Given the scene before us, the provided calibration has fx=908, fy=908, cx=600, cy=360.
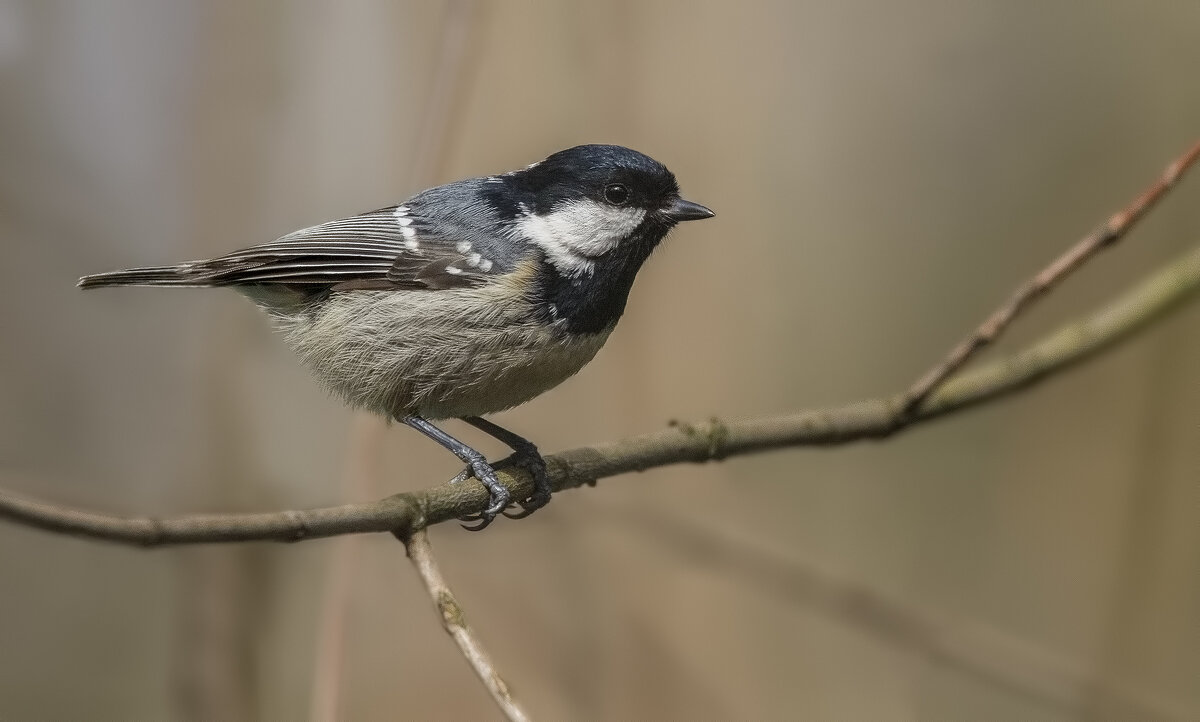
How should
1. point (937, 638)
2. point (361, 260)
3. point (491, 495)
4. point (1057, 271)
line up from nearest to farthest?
point (1057, 271) → point (491, 495) → point (361, 260) → point (937, 638)

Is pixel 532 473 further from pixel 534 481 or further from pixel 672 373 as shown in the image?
pixel 672 373

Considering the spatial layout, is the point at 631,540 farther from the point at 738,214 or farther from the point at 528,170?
the point at 528,170

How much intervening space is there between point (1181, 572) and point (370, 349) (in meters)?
2.74

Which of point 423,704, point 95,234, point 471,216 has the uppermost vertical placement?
point 471,216

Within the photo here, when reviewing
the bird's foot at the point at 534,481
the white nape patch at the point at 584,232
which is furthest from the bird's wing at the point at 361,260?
the bird's foot at the point at 534,481

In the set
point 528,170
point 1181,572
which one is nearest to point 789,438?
point 528,170

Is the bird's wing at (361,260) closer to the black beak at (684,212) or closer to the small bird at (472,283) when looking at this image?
the small bird at (472,283)

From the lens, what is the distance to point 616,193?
6.00 feet

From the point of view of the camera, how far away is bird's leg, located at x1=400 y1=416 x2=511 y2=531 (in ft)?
5.64

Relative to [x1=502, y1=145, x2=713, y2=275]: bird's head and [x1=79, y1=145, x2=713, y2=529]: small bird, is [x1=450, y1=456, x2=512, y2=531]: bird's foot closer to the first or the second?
[x1=79, y1=145, x2=713, y2=529]: small bird

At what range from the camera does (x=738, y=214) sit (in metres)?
3.41

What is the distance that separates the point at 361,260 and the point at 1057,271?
137 centimetres

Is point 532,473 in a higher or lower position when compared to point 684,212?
lower

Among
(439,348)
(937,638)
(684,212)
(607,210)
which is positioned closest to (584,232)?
(607,210)
